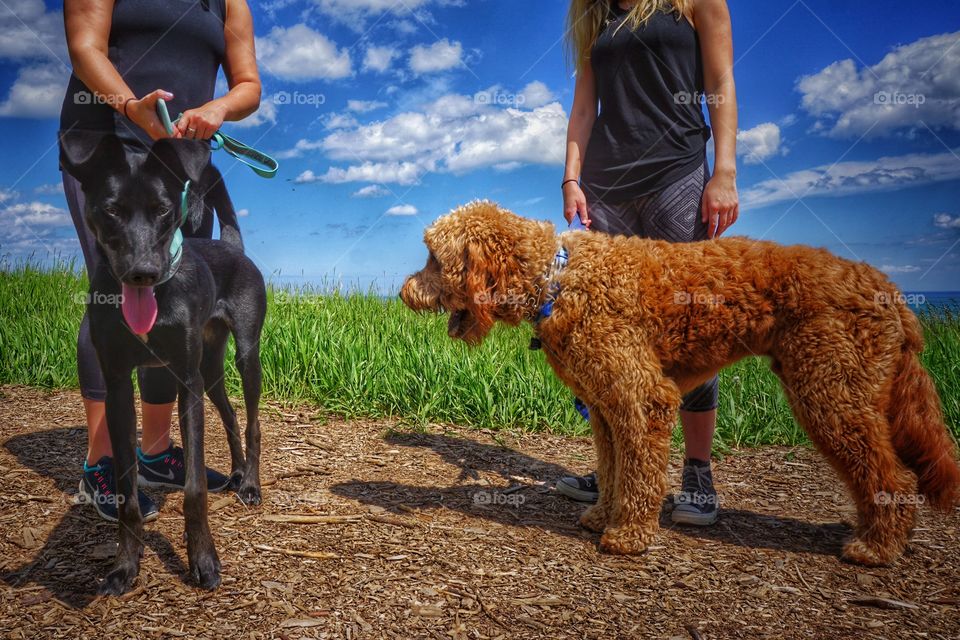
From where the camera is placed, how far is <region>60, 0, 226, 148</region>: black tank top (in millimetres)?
3350

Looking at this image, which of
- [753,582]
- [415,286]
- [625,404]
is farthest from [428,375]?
[753,582]

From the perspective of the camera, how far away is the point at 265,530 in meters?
3.51

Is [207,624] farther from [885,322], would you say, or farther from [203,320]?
[885,322]

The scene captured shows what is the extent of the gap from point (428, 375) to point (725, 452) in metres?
2.76

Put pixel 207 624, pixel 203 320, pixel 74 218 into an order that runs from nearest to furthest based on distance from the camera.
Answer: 1. pixel 207 624
2. pixel 203 320
3. pixel 74 218

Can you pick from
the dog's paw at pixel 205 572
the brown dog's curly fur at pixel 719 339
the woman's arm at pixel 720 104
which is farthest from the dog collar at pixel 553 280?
the dog's paw at pixel 205 572

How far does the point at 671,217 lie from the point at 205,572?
308 cm

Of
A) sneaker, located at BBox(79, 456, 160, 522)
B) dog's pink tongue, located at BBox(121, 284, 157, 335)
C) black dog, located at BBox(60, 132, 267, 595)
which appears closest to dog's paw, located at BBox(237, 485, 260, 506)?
sneaker, located at BBox(79, 456, 160, 522)

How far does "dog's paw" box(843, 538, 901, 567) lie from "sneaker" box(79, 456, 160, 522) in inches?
149

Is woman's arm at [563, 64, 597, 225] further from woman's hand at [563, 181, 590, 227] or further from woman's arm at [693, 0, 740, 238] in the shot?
woman's arm at [693, 0, 740, 238]

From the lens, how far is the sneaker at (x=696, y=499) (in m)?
3.87

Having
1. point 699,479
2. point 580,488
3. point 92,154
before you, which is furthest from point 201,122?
point 699,479

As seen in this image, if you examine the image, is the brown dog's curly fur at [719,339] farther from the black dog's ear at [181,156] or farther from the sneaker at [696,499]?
the black dog's ear at [181,156]

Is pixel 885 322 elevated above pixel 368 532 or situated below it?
above
